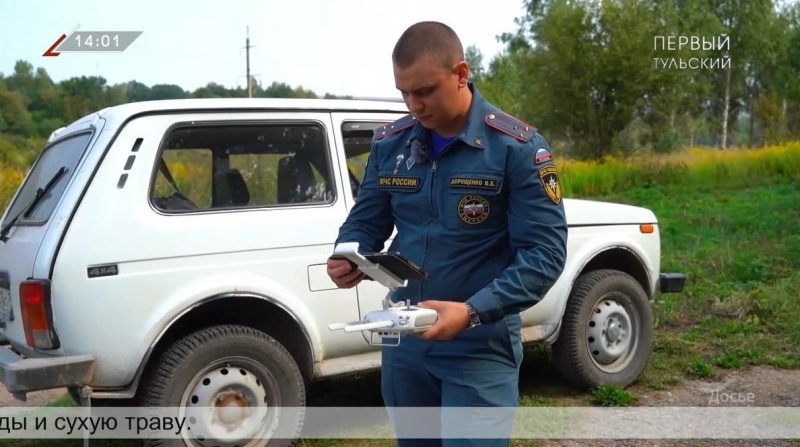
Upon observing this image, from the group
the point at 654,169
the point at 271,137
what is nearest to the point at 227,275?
the point at 271,137

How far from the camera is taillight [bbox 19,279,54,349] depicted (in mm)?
3357

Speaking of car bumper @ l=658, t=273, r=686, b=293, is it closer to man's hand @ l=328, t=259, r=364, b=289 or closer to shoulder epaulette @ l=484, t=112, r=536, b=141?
shoulder epaulette @ l=484, t=112, r=536, b=141

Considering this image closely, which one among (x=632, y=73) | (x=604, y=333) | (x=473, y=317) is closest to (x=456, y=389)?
(x=473, y=317)

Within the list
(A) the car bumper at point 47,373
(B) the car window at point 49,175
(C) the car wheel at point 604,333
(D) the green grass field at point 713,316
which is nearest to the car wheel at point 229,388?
(A) the car bumper at point 47,373

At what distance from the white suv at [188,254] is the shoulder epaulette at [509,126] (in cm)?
207

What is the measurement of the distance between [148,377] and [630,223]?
10.7 feet

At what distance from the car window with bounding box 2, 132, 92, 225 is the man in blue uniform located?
2.20m

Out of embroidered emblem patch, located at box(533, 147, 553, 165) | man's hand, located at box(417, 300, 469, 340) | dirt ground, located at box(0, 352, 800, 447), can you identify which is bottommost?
dirt ground, located at box(0, 352, 800, 447)

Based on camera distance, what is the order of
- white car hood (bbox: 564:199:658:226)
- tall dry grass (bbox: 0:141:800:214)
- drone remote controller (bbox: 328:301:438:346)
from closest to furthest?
drone remote controller (bbox: 328:301:438:346) < white car hood (bbox: 564:199:658:226) < tall dry grass (bbox: 0:141:800:214)

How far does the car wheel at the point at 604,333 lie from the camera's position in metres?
4.88

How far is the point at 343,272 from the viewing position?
2031 mm

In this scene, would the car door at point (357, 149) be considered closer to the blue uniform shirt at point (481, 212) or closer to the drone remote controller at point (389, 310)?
the blue uniform shirt at point (481, 212)

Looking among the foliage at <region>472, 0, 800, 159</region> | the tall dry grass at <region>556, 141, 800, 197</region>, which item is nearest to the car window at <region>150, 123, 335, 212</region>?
the tall dry grass at <region>556, 141, 800, 197</region>

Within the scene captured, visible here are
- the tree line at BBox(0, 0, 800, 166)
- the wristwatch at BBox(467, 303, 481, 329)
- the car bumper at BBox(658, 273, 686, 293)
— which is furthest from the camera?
the tree line at BBox(0, 0, 800, 166)
